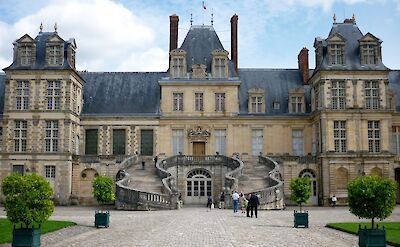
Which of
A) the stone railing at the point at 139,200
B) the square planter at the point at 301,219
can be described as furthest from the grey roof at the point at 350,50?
the square planter at the point at 301,219

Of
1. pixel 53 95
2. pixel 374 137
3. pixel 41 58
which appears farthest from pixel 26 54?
pixel 374 137

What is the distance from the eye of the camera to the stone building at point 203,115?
40.5 metres

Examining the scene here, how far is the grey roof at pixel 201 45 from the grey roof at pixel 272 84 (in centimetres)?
245

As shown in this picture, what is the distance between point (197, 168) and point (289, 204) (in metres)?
7.42

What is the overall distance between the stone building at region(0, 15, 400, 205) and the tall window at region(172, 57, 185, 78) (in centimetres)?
8

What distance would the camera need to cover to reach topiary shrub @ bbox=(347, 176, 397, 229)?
651 inches

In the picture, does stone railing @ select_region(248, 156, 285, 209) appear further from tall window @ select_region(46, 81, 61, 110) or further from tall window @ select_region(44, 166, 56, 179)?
tall window @ select_region(46, 81, 61, 110)

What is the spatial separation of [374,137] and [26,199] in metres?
30.9

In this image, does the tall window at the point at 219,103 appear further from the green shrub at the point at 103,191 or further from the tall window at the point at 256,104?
the green shrub at the point at 103,191

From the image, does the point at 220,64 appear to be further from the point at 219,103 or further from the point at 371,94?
the point at 371,94

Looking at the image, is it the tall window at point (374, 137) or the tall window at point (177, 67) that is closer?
the tall window at point (374, 137)

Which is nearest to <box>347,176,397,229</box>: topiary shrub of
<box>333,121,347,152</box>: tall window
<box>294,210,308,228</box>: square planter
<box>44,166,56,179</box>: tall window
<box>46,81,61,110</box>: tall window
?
<box>294,210,308,228</box>: square planter

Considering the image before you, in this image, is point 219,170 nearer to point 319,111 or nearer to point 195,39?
point 319,111

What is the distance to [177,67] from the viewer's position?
4453cm
